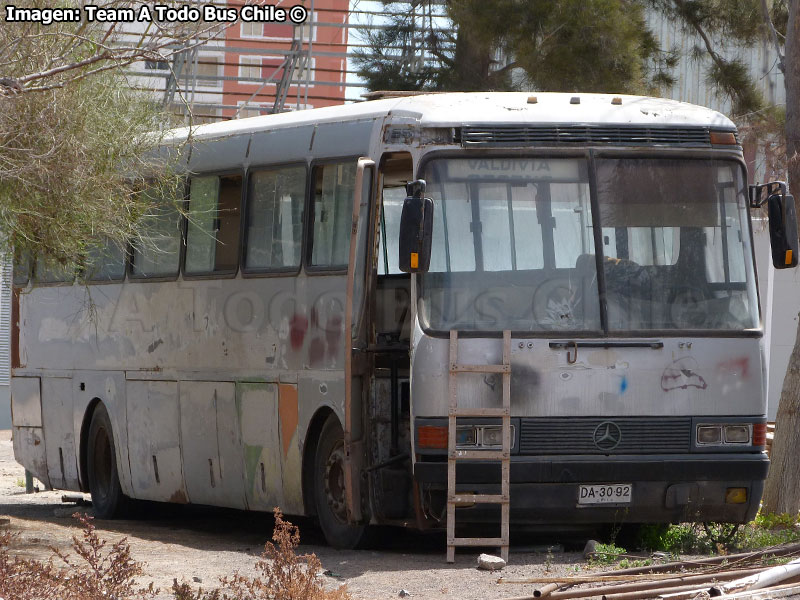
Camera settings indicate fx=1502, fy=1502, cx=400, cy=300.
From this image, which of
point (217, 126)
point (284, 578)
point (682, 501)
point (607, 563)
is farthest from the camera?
point (217, 126)

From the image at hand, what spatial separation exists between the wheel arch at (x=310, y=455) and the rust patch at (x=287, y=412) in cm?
20

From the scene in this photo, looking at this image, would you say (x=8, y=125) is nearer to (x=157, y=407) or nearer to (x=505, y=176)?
(x=505, y=176)

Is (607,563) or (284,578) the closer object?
(284,578)

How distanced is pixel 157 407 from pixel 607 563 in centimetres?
547

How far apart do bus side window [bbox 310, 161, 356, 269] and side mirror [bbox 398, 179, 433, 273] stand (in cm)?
127

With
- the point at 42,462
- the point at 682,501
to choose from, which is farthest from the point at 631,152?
the point at 42,462

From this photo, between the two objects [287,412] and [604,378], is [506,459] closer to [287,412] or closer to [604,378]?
[604,378]

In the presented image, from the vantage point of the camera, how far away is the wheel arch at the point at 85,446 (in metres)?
15.0

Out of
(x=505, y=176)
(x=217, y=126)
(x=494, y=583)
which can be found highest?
(x=217, y=126)

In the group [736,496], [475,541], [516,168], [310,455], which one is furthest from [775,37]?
Answer: [475,541]

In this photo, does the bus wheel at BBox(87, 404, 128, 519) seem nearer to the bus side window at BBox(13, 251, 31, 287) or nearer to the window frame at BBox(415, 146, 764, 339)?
the bus side window at BBox(13, 251, 31, 287)

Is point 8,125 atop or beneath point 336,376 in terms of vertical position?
atop

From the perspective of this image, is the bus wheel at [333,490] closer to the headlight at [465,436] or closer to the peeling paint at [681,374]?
the headlight at [465,436]

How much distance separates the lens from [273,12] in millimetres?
9992
